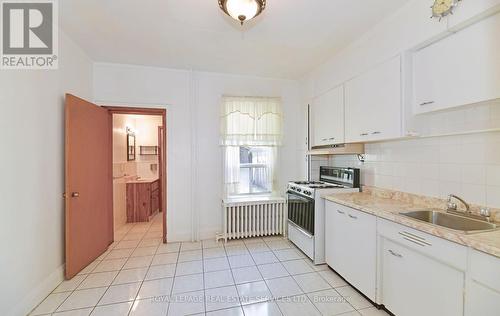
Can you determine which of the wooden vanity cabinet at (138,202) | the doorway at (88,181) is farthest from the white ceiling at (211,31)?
the wooden vanity cabinet at (138,202)

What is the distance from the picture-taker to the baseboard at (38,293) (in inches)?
68.9

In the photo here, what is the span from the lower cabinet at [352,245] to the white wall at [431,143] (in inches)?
24.7

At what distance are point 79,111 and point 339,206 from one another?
10.1ft

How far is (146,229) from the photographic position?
3.97 m

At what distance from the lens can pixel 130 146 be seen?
477 cm

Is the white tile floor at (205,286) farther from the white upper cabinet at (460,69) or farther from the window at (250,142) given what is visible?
the white upper cabinet at (460,69)

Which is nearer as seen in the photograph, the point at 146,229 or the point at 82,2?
the point at 82,2

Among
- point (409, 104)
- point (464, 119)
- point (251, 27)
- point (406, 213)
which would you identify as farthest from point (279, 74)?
point (406, 213)

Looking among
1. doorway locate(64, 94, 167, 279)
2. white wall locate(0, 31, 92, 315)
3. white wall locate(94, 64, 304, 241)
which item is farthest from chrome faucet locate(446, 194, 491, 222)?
white wall locate(0, 31, 92, 315)

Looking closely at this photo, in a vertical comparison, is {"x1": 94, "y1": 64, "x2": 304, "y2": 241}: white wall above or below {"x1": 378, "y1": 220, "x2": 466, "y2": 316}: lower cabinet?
above

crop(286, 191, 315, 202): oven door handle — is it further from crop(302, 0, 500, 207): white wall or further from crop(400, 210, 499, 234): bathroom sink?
crop(400, 210, 499, 234): bathroom sink

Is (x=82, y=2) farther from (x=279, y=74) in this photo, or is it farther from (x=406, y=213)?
(x=406, y=213)

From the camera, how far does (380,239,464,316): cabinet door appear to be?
1.31 m
